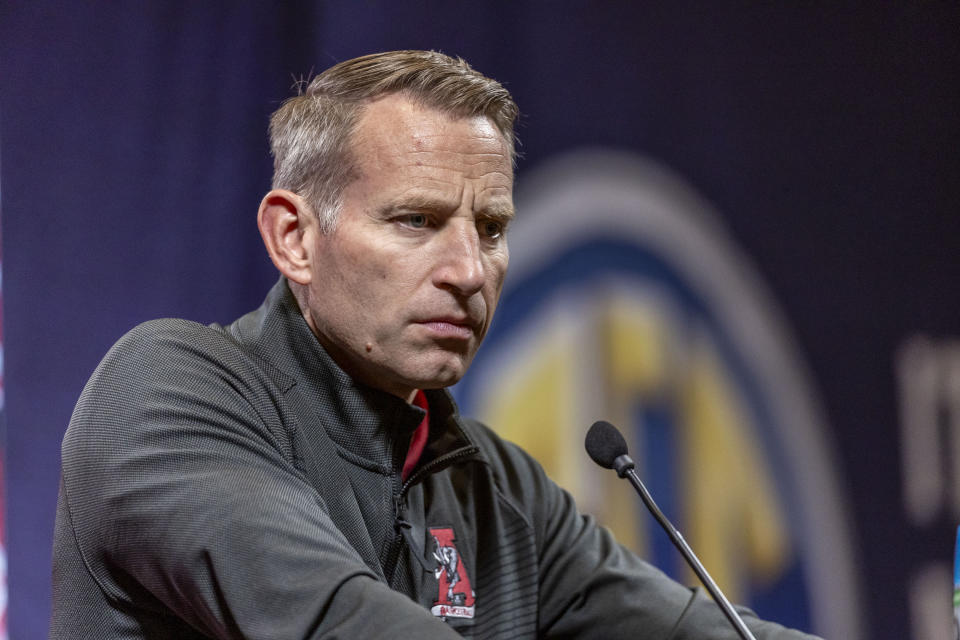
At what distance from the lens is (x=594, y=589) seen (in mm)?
1746

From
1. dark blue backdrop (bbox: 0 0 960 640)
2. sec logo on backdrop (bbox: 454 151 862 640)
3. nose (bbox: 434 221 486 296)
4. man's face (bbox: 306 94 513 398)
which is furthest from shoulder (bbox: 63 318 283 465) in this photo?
sec logo on backdrop (bbox: 454 151 862 640)

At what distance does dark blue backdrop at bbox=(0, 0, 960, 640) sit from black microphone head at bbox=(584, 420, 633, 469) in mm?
1060

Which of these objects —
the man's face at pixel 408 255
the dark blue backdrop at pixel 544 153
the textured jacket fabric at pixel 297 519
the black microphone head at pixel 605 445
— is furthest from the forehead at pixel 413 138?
the dark blue backdrop at pixel 544 153

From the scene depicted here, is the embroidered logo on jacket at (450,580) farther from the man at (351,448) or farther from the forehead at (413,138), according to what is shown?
the forehead at (413,138)

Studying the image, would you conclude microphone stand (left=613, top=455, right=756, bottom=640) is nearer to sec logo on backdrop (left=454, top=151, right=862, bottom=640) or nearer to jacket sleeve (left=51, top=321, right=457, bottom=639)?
jacket sleeve (left=51, top=321, right=457, bottom=639)

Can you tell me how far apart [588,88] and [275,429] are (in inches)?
71.3

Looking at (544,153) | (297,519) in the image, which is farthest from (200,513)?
(544,153)

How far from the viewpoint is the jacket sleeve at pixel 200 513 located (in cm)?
108

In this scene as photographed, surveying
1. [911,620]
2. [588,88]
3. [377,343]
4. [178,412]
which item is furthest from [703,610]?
[911,620]

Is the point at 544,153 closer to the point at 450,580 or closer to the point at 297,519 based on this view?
the point at 450,580

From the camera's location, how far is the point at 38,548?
6.39 feet

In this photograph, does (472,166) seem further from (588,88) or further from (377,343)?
(588,88)

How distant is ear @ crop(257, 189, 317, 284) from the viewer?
157 cm

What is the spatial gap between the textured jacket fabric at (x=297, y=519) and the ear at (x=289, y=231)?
0.16 ft
